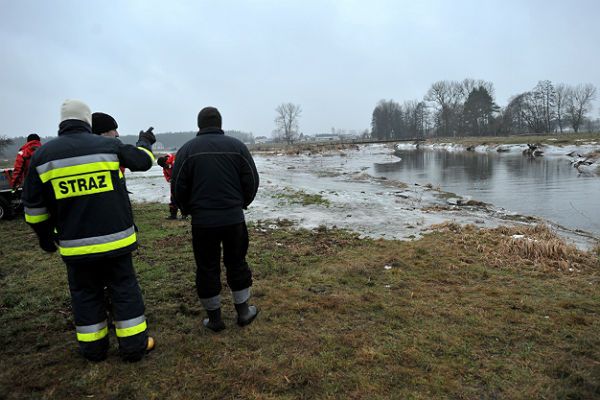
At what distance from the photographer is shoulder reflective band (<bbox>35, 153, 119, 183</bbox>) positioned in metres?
3.06

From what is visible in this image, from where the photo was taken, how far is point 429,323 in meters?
3.91

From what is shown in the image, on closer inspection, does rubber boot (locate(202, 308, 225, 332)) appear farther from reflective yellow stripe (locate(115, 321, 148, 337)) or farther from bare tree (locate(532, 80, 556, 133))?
bare tree (locate(532, 80, 556, 133))

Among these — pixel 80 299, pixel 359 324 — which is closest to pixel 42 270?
pixel 80 299

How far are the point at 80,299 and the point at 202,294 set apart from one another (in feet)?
3.45

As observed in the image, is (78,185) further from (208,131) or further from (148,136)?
(208,131)

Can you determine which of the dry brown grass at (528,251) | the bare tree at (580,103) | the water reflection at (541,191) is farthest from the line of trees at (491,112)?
the dry brown grass at (528,251)

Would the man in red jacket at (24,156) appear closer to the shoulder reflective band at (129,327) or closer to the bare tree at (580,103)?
the shoulder reflective band at (129,327)

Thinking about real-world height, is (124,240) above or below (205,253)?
above

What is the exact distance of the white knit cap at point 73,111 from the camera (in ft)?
10.7

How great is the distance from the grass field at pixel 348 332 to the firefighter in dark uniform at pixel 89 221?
0.31m

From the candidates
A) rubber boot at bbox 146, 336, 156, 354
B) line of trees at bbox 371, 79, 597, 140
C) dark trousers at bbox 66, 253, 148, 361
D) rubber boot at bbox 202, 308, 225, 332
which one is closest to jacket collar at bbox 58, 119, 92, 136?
dark trousers at bbox 66, 253, 148, 361

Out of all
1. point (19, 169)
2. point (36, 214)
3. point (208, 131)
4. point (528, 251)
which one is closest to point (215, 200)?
point (208, 131)

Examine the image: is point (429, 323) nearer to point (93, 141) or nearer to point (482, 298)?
point (482, 298)

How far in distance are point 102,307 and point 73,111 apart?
172 centimetres
